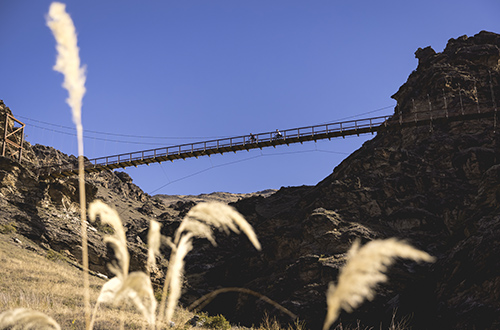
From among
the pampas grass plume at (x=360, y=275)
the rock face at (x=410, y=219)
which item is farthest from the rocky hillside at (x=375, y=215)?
the pampas grass plume at (x=360, y=275)

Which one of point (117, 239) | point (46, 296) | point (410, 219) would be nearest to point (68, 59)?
point (117, 239)

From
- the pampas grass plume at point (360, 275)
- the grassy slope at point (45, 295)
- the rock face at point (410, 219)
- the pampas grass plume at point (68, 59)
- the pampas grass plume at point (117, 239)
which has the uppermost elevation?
the pampas grass plume at point (68, 59)

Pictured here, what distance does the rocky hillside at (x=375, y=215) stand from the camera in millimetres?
21250

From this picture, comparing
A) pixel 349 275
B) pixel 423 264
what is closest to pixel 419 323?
pixel 423 264

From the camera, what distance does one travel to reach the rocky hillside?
69.7 ft

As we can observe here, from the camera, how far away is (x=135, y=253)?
3244 centimetres

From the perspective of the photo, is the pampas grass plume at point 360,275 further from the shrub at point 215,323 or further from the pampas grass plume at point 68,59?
the shrub at point 215,323

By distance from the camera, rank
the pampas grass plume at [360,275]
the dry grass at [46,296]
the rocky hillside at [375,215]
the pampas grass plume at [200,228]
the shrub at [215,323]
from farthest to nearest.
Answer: the rocky hillside at [375,215]
the shrub at [215,323]
the dry grass at [46,296]
the pampas grass plume at [200,228]
the pampas grass plume at [360,275]

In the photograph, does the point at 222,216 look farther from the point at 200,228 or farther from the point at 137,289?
the point at 137,289

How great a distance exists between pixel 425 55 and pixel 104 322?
156ft

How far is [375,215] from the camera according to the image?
30922 mm

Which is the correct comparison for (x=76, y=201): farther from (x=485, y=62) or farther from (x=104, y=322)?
(x=485, y=62)

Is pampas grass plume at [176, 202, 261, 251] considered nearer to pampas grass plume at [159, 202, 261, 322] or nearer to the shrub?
pampas grass plume at [159, 202, 261, 322]

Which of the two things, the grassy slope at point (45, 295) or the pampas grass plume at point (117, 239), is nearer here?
the pampas grass plume at point (117, 239)
